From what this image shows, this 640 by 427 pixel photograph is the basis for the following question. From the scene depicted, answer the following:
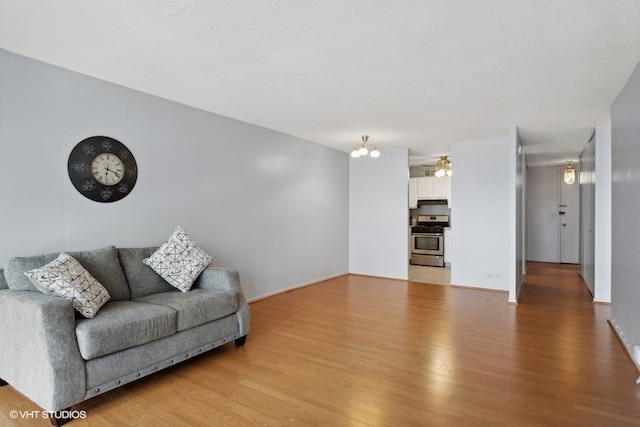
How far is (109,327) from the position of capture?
2.22m

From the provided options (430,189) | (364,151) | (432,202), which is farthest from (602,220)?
(432,202)

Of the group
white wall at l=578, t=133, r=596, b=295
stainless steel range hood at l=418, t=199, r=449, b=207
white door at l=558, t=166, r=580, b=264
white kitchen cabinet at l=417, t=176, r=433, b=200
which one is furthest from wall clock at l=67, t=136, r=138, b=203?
white door at l=558, t=166, r=580, b=264

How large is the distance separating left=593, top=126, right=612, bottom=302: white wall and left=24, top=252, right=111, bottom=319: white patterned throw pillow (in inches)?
235

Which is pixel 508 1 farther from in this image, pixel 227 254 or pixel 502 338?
pixel 227 254

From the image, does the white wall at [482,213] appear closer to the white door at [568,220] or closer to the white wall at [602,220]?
the white wall at [602,220]

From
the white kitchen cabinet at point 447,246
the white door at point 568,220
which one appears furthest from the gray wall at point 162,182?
the white door at point 568,220

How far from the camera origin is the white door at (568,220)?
8.54m

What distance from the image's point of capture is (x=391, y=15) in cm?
212

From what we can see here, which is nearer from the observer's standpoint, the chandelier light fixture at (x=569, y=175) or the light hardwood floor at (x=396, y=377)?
the light hardwood floor at (x=396, y=377)

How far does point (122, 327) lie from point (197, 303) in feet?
2.01

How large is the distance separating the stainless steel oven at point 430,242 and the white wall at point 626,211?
14.4 ft

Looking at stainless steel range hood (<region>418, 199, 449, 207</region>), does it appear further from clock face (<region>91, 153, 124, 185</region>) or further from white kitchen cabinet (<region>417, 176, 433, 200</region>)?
clock face (<region>91, 153, 124, 185</region>)

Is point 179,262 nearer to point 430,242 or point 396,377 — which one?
point 396,377

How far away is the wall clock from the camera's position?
3051 millimetres
